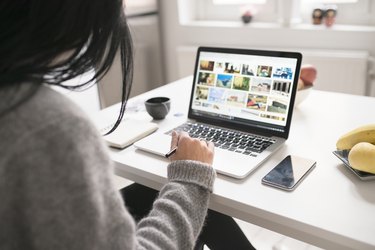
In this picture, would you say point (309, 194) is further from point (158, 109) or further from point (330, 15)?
point (330, 15)

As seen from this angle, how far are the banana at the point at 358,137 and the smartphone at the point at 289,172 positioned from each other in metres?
0.09

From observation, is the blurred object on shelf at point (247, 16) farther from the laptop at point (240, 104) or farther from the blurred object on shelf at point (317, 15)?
the laptop at point (240, 104)

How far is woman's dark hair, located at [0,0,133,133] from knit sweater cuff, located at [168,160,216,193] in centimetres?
31

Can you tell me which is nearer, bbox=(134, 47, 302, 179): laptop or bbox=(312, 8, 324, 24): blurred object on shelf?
bbox=(134, 47, 302, 179): laptop

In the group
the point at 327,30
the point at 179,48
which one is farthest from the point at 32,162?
the point at 179,48

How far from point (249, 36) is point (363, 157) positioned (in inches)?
62.6

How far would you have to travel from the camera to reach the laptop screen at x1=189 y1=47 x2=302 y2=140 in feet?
3.37

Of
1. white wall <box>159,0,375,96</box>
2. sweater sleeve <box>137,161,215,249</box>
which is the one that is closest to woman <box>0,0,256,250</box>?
sweater sleeve <box>137,161,215,249</box>

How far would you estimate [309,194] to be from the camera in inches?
31.0

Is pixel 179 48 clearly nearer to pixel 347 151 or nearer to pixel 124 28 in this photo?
pixel 347 151

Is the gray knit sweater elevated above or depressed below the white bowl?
above

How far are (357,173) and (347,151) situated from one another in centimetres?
10

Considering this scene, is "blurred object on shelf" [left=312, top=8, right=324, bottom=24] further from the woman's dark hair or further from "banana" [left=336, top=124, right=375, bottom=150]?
the woman's dark hair

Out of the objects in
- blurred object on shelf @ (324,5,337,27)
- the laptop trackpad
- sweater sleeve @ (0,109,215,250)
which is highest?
blurred object on shelf @ (324,5,337,27)
